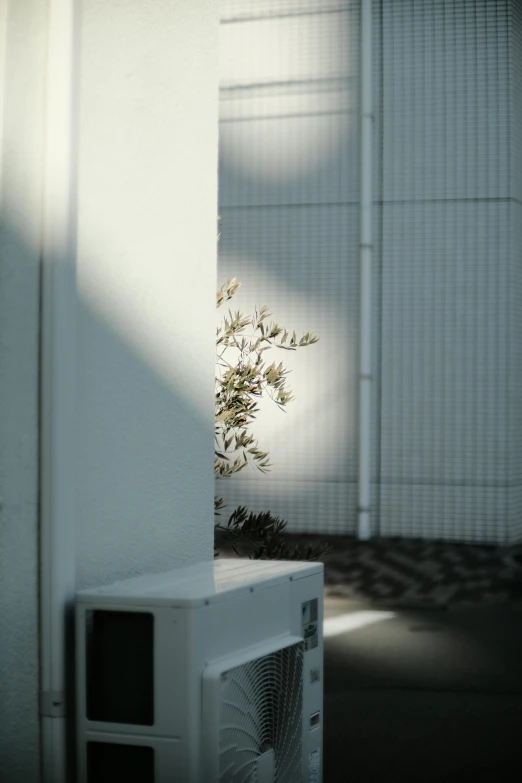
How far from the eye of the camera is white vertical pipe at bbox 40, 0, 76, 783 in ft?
7.29

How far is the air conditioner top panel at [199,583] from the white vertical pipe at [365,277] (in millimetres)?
5839

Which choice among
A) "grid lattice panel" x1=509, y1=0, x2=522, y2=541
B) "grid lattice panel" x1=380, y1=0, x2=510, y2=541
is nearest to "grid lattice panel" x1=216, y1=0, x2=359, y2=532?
"grid lattice panel" x1=380, y1=0, x2=510, y2=541

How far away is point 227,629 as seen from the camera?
7.55ft

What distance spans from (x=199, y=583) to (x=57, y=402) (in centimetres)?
54

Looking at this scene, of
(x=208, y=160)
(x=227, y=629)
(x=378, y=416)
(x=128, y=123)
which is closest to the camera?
(x=227, y=629)

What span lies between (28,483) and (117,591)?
31cm

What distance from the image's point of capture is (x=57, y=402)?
2232mm

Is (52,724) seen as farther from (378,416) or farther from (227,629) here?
(378,416)

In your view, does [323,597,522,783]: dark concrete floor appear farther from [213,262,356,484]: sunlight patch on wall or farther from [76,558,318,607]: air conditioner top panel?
[213,262,356,484]: sunlight patch on wall

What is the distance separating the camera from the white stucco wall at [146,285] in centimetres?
243

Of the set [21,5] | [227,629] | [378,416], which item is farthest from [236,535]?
[378,416]

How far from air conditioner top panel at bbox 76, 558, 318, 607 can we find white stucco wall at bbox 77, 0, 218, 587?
99mm

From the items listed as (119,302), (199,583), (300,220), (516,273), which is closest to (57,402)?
(119,302)

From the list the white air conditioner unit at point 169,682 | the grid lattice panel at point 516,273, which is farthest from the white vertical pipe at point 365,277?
the white air conditioner unit at point 169,682
